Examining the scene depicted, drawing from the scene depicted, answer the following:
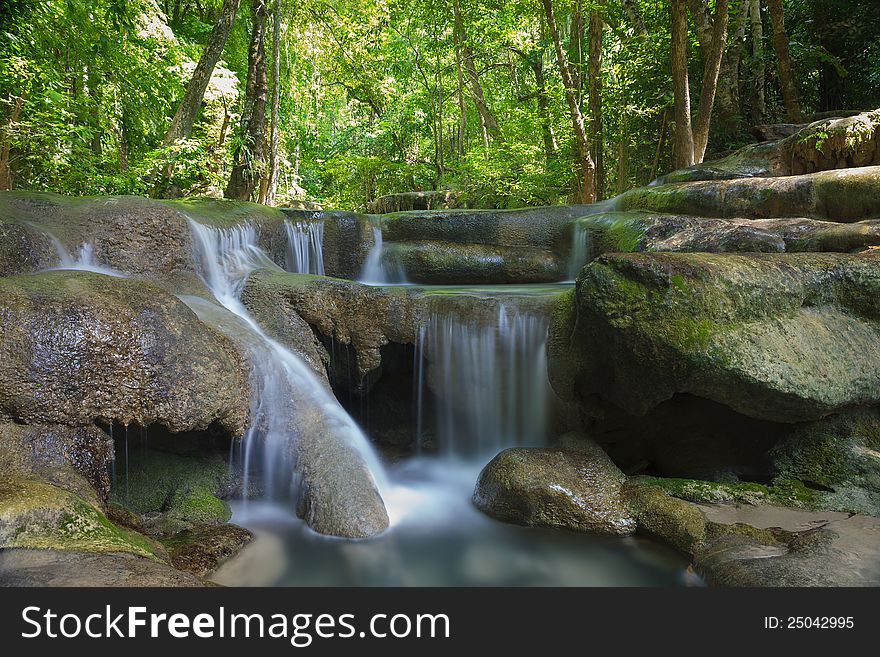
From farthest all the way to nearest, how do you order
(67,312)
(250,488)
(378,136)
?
1. (378,136)
2. (250,488)
3. (67,312)

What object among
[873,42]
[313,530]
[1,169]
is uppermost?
[873,42]

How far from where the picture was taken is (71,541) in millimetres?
2764

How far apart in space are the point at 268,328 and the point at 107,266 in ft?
5.97

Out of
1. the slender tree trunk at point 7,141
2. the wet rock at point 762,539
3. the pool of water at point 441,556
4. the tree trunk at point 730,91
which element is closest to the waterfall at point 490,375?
the pool of water at point 441,556

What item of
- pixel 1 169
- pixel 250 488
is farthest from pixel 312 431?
pixel 1 169

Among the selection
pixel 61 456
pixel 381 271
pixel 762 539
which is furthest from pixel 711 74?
pixel 61 456

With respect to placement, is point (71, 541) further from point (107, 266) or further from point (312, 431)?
point (107, 266)

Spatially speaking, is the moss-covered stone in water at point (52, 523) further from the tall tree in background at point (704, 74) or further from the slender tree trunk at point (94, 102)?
the slender tree trunk at point (94, 102)

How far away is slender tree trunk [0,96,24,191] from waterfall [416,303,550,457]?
23.4 feet

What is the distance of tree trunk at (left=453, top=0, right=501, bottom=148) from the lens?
14.4 metres

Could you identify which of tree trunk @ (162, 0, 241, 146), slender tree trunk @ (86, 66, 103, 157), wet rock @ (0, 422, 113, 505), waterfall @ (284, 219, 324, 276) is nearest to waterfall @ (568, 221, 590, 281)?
waterfall @ (284, 219, 324, 276)

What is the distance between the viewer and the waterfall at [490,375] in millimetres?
5926

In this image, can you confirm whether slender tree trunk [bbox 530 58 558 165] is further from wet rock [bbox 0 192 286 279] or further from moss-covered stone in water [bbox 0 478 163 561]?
moss-covered stone in water [bbox 0 478 163 561]

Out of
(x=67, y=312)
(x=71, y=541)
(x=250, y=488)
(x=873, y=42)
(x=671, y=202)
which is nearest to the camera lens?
(x=71, y=541)
